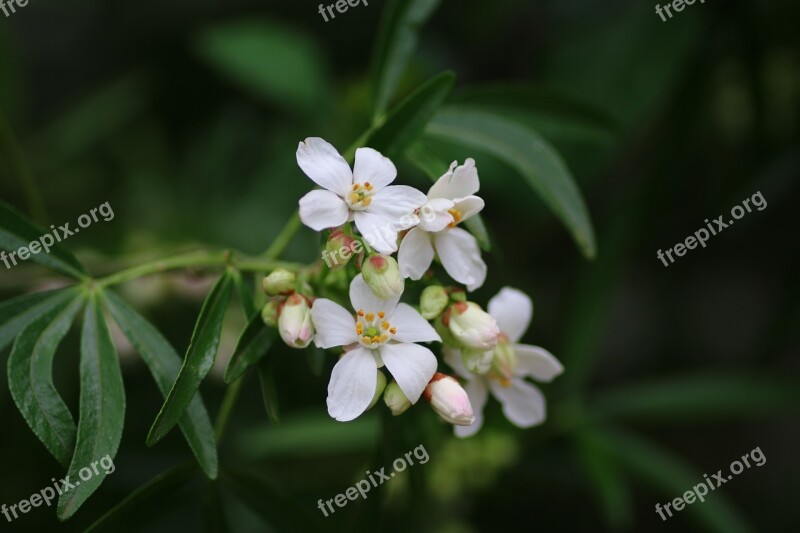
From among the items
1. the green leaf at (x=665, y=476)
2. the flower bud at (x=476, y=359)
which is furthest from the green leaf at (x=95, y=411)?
the green leaf at (x=665, y=476)

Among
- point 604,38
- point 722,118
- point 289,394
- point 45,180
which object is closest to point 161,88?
point 45,180

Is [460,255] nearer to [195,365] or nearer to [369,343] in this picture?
[369,343]

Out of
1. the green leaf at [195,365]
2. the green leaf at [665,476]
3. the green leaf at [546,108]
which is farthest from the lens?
the green leaf at [665,476]

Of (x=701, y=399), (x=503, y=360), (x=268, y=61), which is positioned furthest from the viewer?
(x=268, y=61)

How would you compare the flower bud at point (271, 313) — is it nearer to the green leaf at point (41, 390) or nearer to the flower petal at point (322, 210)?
the flower petal at point (322, 210)

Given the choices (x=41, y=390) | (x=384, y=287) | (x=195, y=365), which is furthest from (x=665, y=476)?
(x=41, y=390)

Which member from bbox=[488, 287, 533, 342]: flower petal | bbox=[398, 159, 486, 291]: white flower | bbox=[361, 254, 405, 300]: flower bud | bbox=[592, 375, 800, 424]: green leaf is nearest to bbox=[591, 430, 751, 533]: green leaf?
bbox=[592, 375, 800, 424]: green leaf

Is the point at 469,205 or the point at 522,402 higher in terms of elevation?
the point at 469,205
